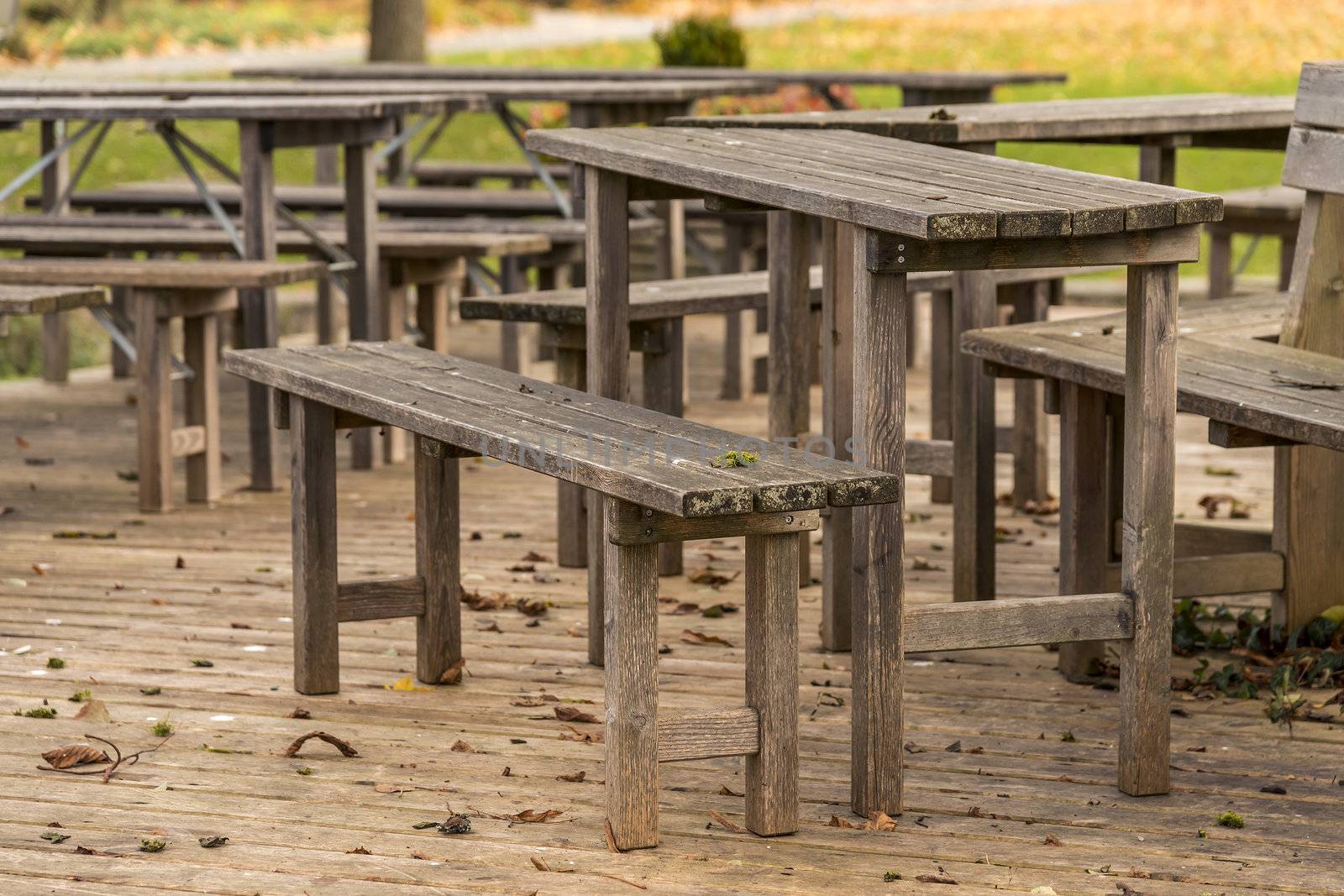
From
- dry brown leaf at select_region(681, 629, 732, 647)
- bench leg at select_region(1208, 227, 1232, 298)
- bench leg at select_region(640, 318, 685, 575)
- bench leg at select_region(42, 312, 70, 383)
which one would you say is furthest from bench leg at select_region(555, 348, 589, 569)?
bench leg at select_region(1208, 227, 1232, 298)

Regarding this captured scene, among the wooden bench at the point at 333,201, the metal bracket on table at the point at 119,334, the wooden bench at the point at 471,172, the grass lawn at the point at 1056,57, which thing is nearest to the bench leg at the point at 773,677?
the metal bracket on table at the point at 119,334

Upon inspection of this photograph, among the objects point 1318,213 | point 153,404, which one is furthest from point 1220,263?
point 153,404

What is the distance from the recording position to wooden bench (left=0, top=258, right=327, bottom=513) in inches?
237

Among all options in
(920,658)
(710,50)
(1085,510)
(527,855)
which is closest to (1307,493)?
(1085,510)

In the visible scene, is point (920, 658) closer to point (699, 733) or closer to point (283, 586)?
point (699, 733)

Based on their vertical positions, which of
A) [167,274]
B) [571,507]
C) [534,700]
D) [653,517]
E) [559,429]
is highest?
[167,274]

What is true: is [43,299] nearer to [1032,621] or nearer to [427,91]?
[427,91]

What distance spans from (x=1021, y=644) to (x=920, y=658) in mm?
1087

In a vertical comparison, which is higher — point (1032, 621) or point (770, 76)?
point (770, 76)

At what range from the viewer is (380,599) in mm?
4281

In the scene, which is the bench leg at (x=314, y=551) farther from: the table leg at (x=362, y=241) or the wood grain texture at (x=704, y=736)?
the table leg at (x=362, y=241)

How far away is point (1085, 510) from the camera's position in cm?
423

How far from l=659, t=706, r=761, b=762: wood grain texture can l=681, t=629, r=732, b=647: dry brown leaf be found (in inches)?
51.3

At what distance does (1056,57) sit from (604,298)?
675 inches
